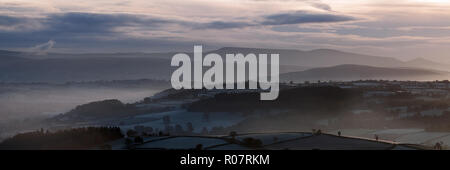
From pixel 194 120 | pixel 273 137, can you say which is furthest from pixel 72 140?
pixel 194 120

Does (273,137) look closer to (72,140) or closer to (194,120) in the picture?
(72,140)

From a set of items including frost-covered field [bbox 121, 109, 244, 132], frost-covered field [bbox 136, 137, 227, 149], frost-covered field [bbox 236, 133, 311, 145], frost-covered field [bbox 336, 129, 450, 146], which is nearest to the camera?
frost-covered field [bbox 136, 137, 227, 149]

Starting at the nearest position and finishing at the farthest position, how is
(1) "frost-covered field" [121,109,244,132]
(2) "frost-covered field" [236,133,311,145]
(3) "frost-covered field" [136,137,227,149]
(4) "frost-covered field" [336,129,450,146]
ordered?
1. (3) "frost-covered field" [136,137,227,149]
2. (2) "frost-covered field" [236,133,311,145]
3. (4) "frost-covered field" [336,129,450,146]
4. (1) "frost-covered field" [121,109,244,132]

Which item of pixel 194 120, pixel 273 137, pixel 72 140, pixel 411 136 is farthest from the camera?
pixel 194 120

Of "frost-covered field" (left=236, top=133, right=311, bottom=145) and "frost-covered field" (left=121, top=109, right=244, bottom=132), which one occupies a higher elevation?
"frost-covered field" (left=236, top=133, right=311, bottom=145)

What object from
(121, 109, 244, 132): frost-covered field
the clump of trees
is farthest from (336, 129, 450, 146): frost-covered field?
the clump of trees

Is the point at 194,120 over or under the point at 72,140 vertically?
under

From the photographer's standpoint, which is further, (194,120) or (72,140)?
(194,120)

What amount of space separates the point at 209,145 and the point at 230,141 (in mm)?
2475

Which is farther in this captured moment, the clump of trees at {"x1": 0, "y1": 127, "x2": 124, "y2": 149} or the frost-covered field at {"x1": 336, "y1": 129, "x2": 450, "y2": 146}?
the frost-covered field at {"x1": 336, "y1": 129, "x2": 450, "y2": 146}

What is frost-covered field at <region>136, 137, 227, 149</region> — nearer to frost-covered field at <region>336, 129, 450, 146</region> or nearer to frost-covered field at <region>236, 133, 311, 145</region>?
frost-covered field at <region>236, 133, 311, 145</region>

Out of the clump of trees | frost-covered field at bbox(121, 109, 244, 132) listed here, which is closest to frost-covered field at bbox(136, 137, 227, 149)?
the clump of trees

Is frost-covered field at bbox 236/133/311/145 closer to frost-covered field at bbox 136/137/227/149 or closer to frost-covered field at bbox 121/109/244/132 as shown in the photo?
frost-covered field at bbox 136/137/227/149

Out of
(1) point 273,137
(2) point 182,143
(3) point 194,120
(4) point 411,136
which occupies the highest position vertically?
(1) point 273,137
